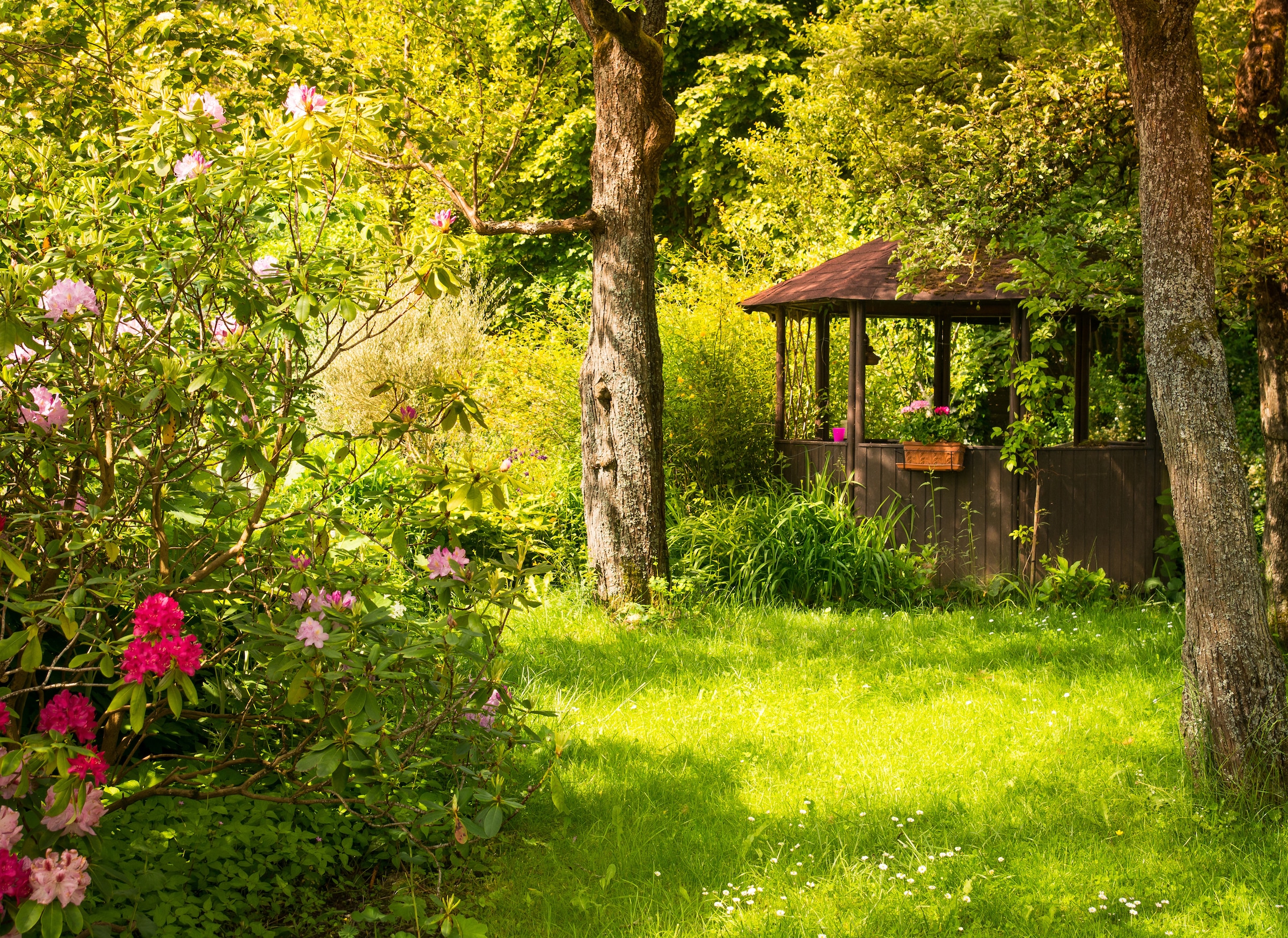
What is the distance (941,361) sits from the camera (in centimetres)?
940

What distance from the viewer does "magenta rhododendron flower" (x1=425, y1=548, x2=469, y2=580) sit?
286 cm

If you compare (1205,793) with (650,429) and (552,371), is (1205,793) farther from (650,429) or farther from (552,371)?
(552,371)

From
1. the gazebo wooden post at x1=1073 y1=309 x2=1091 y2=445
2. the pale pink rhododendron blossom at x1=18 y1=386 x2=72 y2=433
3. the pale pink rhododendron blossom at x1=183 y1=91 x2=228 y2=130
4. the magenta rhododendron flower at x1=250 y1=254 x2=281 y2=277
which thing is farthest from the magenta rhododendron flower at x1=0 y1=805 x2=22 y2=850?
the gazebo wooden post at x1=1073 y1=309 x2=1091 y2=445

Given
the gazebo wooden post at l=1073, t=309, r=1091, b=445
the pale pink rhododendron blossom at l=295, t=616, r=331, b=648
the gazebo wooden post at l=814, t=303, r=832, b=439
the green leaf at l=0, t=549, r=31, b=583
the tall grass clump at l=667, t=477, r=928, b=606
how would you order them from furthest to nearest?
the gazebo wooden post at l=814, t=303, r=832, b=439
the gazebo wooden post at l=1073, t=309, r=1091, b=445
the tall grass clump at l=667, t=477, r=928, b=606
the pale pink rhododendron blossom at l=295, t=616, r=331, b=648
the green leaf at l=0, t=549, r=31, b=583

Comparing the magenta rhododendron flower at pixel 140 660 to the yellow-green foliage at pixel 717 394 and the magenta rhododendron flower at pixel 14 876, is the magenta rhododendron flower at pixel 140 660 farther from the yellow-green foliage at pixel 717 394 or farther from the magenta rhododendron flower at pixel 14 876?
the yellow-green foliage at pixel 717 394

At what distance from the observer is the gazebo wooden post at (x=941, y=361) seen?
9180mm

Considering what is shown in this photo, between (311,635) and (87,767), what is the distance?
0.52m

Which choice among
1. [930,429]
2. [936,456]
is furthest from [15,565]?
[930,429]

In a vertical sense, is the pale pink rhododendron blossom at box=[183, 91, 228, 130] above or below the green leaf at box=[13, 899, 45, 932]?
above

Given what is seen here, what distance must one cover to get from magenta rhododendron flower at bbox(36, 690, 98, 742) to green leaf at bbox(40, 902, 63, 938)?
0.34m

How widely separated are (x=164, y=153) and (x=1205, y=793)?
3958 millimetres

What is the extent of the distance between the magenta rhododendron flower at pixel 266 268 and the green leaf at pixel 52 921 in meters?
1.48

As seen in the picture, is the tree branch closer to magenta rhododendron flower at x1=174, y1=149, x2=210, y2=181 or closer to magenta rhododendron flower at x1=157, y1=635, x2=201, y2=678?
magenta rhododendron flower at x1=174, y1=149, x2=210, y2=181

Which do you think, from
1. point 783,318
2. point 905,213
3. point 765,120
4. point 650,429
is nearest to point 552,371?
point 783,318
